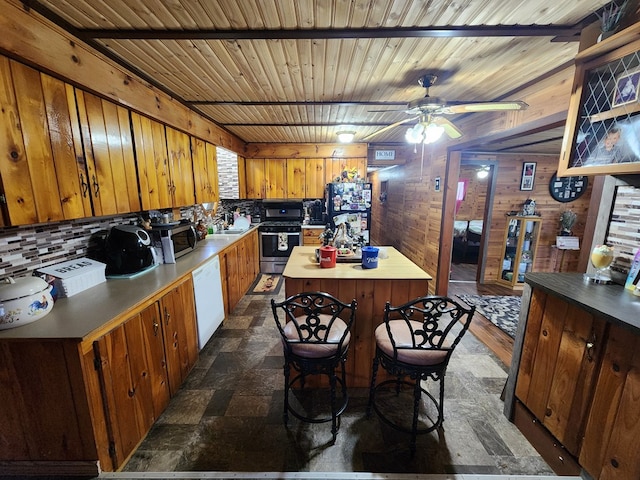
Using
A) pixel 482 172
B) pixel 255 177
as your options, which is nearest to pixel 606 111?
pixel 255 177

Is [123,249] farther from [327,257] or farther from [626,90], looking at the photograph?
[626,90]

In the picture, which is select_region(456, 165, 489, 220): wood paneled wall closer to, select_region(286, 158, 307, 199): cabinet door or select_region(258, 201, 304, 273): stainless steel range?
select_region(286, 158, 307, 199): cabinet door

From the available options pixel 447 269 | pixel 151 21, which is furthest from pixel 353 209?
pixel 151 21

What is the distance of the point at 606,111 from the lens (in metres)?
1.30

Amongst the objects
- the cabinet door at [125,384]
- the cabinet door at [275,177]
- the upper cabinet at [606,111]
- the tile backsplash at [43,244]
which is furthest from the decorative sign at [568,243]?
the tile backsplash at [43,244]

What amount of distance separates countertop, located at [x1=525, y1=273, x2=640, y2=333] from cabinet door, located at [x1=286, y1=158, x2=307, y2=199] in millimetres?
3869

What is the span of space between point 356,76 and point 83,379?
2.58 metres

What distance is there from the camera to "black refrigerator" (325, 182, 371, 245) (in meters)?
4.38

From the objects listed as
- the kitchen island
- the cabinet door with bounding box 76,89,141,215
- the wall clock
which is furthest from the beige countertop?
the wall clock

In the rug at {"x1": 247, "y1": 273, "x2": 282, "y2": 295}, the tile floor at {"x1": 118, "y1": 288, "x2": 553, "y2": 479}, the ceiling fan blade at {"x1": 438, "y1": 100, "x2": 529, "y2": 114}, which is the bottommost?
the tile floor at {"x1": 118, "y1": 288, "x2": 553, "y2": 479}

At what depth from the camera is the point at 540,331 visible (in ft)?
5.00

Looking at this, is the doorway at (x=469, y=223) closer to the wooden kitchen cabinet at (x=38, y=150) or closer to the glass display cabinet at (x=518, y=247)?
the glass display cabinet at (x=518, y=247)

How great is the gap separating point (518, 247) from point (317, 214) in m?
3.55

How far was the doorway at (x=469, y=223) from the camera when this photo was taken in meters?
5.40
